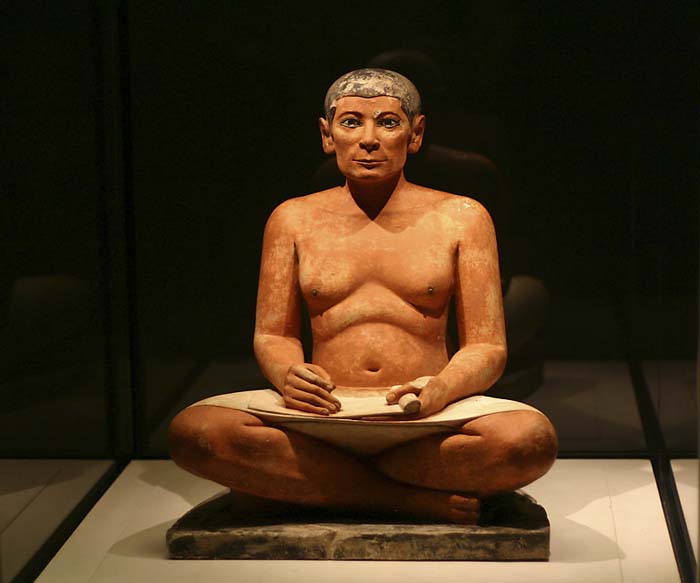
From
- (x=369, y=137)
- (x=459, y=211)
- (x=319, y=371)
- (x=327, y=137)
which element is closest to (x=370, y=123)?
(x=369, y=137)

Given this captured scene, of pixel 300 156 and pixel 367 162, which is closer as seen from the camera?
pixel 367 162

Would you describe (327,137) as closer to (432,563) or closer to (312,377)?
(312,377)

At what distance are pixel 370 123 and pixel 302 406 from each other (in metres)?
0.93

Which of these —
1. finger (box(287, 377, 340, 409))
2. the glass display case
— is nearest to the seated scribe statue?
finger (box(287, 377, 340, 409))

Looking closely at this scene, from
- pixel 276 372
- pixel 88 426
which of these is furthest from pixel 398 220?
pixel 88 426

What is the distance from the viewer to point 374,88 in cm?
495

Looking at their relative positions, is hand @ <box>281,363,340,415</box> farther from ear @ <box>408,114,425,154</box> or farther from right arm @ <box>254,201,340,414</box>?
ear @ <box>408,114,425,154</box>

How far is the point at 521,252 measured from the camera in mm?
5680

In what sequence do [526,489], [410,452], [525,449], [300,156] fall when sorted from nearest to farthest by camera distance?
1. [525,449]
2. [410,452]
3. [526,489]
4. [300,156]

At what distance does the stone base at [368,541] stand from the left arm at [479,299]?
455mm

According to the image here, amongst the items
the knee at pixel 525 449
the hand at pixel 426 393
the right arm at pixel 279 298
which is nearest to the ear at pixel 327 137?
the right arm at pixel 279 298

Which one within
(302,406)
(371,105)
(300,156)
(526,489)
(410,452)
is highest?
(371,105)

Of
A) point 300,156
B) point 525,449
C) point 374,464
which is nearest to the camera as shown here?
point 525,449

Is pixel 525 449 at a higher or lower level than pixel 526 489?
higher
